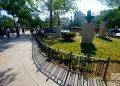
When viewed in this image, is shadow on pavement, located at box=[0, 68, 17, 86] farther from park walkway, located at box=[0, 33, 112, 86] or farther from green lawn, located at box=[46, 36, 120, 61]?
green lawn, located at box=[46, 36, 120, 61]

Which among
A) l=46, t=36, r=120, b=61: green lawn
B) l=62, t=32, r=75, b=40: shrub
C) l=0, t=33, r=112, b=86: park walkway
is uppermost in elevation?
l=62, t=32, r=75, b=40: shrub

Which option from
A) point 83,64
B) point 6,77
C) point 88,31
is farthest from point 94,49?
point 6,77

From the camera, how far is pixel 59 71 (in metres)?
8.19

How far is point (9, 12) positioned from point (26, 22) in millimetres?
14539

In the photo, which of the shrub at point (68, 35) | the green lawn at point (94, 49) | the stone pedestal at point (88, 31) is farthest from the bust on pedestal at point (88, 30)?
the shrub at point (68, 35)

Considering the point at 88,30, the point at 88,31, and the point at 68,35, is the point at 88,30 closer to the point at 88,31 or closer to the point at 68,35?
the point at 88,31

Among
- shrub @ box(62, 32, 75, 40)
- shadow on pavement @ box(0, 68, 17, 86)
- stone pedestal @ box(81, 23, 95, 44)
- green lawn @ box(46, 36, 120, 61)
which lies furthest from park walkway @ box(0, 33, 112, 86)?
shrub @ box(62, 32, 75, 40)

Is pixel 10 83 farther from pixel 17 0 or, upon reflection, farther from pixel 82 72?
pixel 17 0

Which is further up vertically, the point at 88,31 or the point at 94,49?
the point at 88,31

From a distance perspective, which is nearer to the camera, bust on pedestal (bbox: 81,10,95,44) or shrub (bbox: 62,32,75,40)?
bust on pedestal (bbox: 81,10,95,44)

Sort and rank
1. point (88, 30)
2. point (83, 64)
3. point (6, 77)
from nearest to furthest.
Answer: point (6, 77), point (83, 64), point (88, 30)

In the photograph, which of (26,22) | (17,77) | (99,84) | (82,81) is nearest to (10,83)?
(17,77)

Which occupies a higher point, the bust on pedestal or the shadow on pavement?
the bust on pedestal

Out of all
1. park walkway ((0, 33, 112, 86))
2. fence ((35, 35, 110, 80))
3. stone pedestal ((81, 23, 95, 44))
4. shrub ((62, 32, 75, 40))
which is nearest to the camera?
park walkway ((0, 33, 112, 86))
